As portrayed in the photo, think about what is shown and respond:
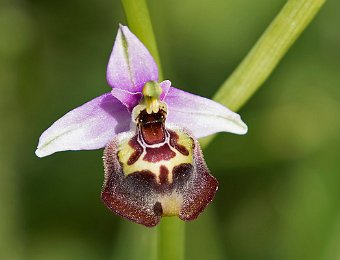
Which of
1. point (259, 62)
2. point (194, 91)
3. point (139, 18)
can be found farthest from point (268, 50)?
point (194, 91)

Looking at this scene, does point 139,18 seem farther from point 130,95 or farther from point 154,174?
point 154,174

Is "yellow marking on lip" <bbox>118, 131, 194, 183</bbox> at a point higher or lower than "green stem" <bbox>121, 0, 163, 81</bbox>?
lower

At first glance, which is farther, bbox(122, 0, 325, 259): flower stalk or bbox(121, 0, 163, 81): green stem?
bbox(122, 0, 325, 259): flower stalk

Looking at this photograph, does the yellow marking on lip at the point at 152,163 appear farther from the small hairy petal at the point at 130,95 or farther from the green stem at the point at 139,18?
the green stem at the point at 139,18

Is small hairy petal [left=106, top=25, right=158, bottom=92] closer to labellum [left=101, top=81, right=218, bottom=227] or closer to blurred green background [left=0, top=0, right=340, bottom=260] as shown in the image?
labellum [left=101, top=81, right=218, bottom=227]

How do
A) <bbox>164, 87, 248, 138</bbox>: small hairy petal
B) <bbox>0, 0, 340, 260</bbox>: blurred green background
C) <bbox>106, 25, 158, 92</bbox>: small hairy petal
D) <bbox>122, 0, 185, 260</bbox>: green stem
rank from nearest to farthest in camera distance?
<bbox>106, 25, 158, 92</bbox>: small hairy petal → <bbox>122, 0, 185, 260</bbox>: green stem → <bbox>164, 87, 248, 138</bbox>: small hairy petal → <bbox>0, 0, 340, 260</bbox>: blurred green background

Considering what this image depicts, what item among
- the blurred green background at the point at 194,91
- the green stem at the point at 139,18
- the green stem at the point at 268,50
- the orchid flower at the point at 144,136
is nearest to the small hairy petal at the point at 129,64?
the orchid flower at the point at 144,136

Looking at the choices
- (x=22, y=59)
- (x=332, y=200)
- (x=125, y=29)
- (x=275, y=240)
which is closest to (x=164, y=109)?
(x=125, y=29)

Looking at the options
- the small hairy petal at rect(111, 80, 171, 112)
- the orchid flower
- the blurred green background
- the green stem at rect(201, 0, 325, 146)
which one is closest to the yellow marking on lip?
the orchid flower
